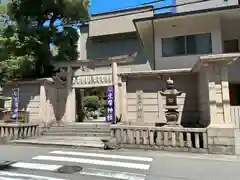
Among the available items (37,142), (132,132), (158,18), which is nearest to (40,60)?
(37,142)

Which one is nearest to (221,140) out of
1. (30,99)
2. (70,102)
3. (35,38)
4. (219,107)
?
(219,107)

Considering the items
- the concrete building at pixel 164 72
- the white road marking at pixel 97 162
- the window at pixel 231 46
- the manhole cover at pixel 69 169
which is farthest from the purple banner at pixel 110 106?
the manhole cover at pixel 69 169

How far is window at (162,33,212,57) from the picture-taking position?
13.0 meters

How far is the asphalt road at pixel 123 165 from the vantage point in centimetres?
565

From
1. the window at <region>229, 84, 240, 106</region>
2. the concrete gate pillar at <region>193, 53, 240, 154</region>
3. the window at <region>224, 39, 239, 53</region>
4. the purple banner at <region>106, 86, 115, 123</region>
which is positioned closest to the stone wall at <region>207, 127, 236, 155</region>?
the concrete gate pillar at <region>193, 53, 240, 154</region>

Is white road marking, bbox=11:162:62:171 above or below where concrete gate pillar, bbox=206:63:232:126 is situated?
below

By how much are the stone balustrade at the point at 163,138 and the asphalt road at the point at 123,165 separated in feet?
1.41

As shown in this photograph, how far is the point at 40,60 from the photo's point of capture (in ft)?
51.5

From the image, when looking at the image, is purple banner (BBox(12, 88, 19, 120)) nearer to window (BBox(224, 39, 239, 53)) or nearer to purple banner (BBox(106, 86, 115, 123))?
purple banner (BBox(106, 86, 115, 123))

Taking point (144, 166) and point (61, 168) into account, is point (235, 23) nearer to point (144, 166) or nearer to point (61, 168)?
point (144, 166)

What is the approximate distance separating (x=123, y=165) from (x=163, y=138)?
2.63 m

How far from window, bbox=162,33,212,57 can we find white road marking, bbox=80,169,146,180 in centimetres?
913

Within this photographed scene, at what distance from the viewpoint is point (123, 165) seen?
6.68m

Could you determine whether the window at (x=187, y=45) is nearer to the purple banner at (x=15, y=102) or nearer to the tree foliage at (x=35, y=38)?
the tree foliage at (x=35, y=38)
